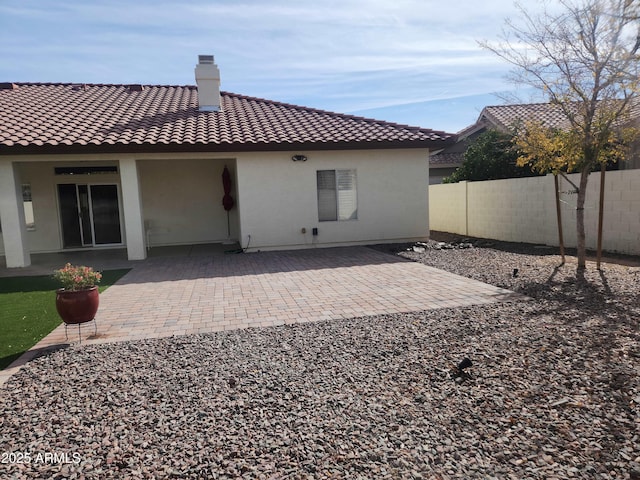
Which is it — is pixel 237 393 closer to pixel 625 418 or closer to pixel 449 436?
pixel 449 436

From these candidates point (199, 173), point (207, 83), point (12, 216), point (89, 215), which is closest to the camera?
point (12, 216)

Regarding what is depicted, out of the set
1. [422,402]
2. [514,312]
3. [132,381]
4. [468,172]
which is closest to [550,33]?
[514,312]

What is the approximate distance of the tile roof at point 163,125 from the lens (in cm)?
1177

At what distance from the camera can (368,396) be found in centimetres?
381

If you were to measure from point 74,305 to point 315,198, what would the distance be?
349 inches

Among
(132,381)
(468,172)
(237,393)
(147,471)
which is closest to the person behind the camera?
(147,471)

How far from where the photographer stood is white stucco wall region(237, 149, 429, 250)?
13.2m

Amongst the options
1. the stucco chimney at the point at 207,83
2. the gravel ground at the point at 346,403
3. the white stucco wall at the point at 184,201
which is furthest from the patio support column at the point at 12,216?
the gravel ground at the point at 346,403

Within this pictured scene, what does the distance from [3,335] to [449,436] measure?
5919mm

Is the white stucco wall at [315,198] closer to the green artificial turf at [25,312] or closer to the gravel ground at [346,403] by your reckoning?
the green artificial turf at [25,312]

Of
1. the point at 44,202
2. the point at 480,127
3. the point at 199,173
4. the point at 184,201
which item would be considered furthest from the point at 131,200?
the point at 480,127

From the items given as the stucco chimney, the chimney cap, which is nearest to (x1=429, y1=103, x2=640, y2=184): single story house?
the stucco chimney

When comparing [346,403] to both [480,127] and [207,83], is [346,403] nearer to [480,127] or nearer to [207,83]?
[207,83]

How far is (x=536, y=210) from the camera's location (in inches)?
517
